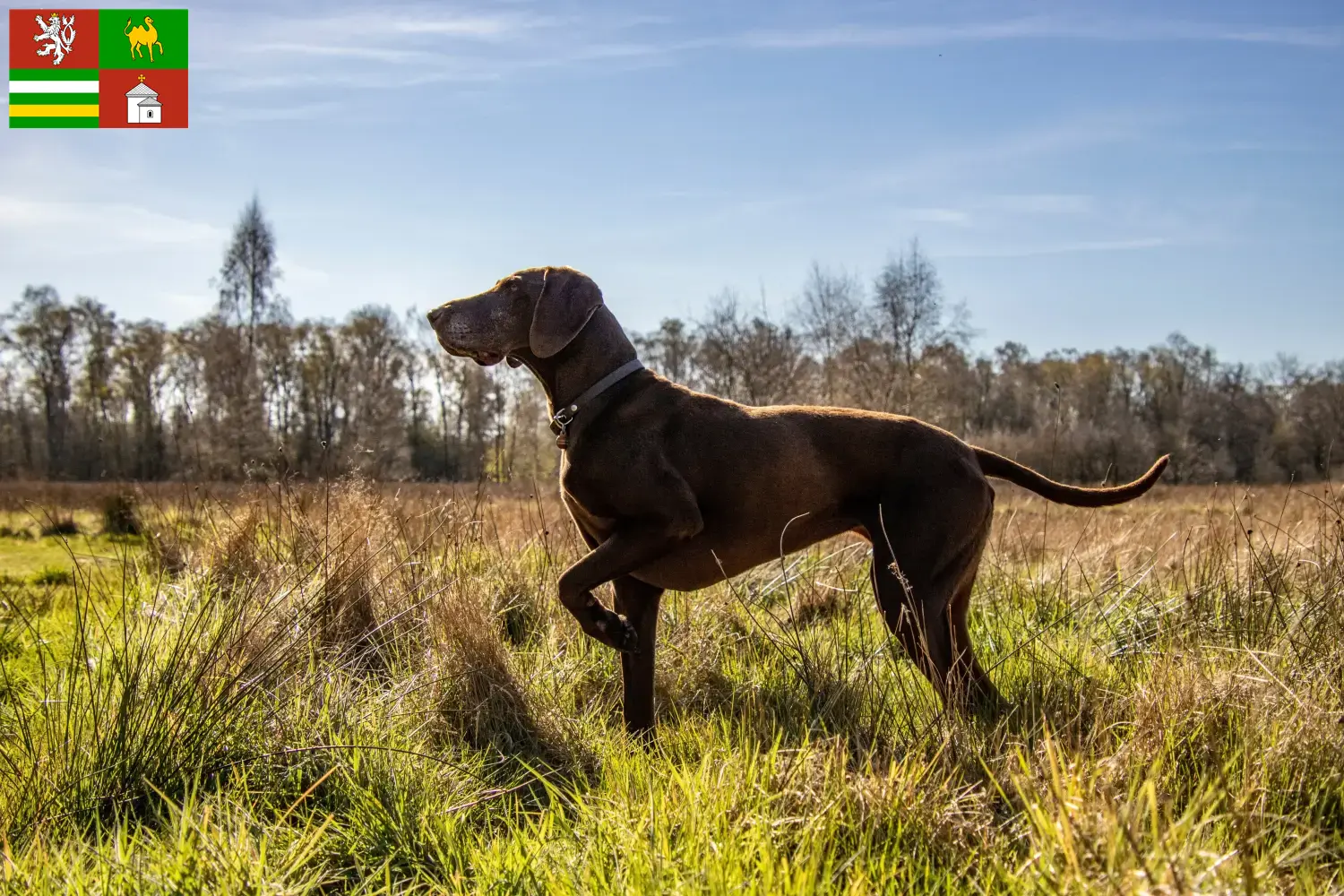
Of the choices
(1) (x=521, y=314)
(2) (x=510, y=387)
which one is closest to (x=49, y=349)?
(2) (x=510, y=387)

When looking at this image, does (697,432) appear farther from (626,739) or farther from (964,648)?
(964,648)

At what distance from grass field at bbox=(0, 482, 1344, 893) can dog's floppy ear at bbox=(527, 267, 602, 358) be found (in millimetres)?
1347

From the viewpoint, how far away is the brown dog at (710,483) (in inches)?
142

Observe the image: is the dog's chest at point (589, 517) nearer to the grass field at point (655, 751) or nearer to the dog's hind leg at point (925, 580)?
the grass field at point (655, 751)

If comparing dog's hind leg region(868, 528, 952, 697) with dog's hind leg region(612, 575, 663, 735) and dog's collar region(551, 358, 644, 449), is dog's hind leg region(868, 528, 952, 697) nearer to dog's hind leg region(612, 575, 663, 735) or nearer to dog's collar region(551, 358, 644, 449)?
dog's hind leg region(612, 575, 663, 735)

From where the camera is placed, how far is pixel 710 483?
12.2 ft

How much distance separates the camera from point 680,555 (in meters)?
3.72

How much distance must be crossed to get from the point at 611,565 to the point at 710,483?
54 cm

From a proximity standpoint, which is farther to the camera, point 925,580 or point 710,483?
point 710,483

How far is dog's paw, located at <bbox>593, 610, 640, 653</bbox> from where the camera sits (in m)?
3.60

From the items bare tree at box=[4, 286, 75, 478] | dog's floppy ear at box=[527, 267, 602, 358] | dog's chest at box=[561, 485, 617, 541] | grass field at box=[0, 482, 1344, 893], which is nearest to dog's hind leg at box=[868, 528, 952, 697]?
grass field at box=[0, 482, 1344, 893]

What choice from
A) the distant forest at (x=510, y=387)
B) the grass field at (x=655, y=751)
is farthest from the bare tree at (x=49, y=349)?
the grass field at (x=655, y=751)

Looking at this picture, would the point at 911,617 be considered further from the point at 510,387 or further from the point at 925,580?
the point at 510,387


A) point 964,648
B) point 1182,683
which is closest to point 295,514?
point 964,648
